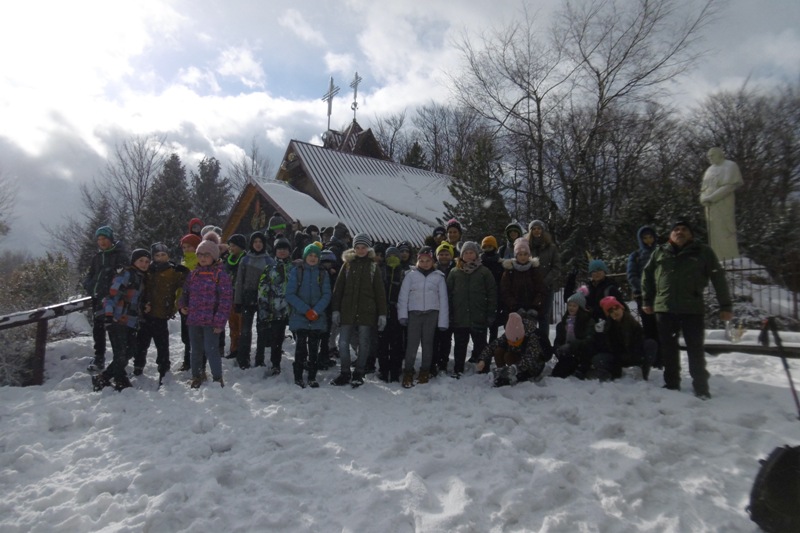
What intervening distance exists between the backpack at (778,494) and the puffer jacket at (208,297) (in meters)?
5.32

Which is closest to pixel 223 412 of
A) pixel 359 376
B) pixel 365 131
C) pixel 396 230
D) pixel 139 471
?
pixel 139 471

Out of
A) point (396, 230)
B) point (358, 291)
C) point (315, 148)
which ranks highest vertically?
point (315, 148)

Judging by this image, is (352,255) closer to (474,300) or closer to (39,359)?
(474,300)

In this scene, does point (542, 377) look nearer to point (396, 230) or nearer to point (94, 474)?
point (94, 474)

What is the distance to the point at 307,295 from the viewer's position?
6.12 meters

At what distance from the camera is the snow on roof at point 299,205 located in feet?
57.1

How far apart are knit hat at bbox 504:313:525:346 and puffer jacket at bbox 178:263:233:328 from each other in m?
3.46

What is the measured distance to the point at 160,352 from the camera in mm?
6270

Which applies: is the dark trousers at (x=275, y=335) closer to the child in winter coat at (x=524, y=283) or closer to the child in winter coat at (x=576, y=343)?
the child in winter coat at (x=524, y=283)

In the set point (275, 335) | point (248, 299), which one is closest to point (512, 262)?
point (275, 335)

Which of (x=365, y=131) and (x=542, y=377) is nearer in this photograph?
(x=542, y=377)

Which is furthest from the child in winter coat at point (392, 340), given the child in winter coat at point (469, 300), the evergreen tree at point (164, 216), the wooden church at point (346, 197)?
the evergreen tree at point (164, 216)

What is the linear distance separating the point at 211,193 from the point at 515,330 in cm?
4112

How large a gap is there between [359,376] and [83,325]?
6426 millimetres
